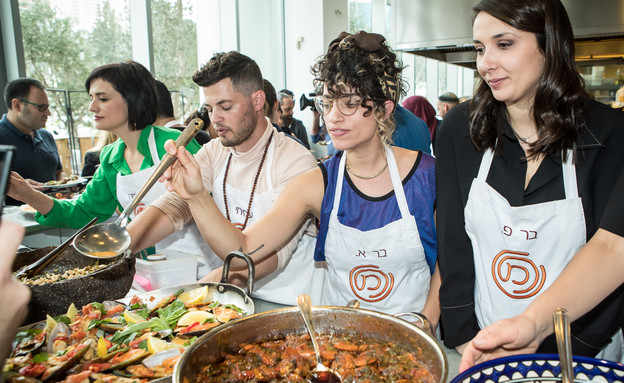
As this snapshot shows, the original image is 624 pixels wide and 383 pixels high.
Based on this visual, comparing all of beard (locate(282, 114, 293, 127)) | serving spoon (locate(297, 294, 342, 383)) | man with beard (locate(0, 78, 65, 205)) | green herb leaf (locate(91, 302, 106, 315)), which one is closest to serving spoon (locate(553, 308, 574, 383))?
serving spoon (locate(297, 294, 342, 383))

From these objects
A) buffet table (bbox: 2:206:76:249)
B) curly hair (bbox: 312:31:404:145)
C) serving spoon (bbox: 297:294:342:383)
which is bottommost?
buffet table (bbox: 2:206:76:249)

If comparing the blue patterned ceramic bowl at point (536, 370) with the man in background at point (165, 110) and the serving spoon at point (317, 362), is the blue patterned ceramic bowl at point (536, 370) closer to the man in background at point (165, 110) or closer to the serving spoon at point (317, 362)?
the serving spoon at point (317, 362)

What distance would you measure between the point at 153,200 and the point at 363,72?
4.31 feet

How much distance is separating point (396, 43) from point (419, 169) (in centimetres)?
221

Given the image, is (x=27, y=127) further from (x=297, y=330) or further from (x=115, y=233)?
(x=297, y=330)

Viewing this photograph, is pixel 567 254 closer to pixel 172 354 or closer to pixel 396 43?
pixel 172 354

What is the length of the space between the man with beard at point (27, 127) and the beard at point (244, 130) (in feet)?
8.85

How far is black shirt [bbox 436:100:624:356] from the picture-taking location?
1.21 m

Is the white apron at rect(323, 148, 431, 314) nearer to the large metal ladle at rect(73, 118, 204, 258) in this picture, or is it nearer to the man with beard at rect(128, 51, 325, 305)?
the man with beard at rect(128, 51, 325, 305)

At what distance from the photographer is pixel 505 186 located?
1312 mm

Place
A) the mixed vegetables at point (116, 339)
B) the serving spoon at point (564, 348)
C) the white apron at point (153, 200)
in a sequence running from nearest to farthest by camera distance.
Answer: the serving spoon at point (564, 348) < the mixed vegetables at point (116, 339) < the white apron at point (153, 200)

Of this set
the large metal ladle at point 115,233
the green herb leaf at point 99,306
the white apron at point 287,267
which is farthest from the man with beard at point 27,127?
the green herb leaf at point 99,306

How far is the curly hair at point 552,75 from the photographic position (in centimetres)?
120

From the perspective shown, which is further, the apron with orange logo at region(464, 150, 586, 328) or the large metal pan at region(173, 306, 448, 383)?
the apron with orange logo at region(464, 150, 586, 328)
